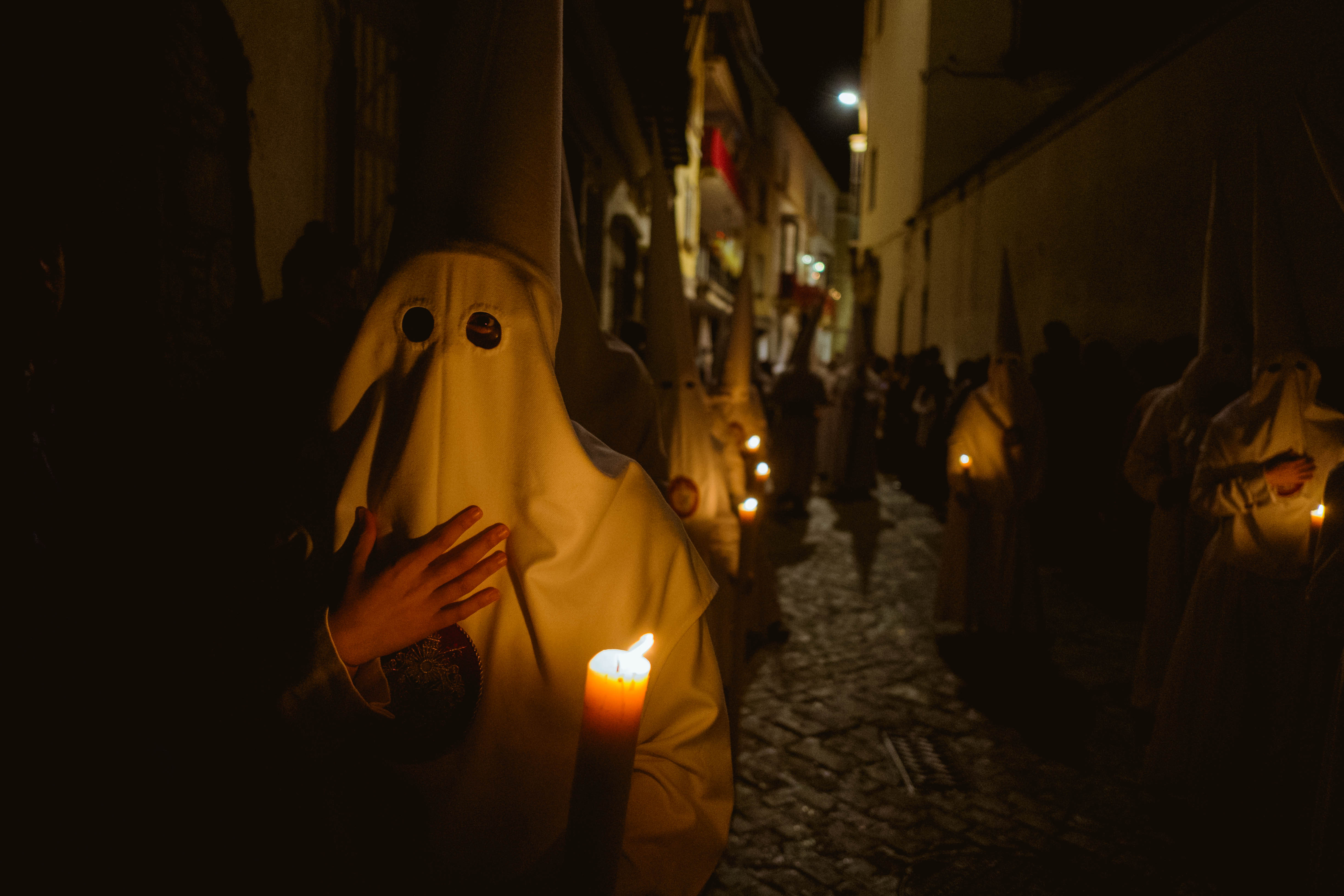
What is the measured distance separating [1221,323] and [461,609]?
4.85 m

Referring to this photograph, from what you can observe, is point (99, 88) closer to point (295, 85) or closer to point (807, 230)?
point (295, 85)

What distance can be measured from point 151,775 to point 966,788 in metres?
3.70

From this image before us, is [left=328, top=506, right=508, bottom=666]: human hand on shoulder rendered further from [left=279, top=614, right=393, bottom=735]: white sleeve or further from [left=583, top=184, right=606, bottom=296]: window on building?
[left=583, top=184, right=606, bottom=296]: window on building

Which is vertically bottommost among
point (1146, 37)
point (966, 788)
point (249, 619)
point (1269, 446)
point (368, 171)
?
point (966, 788)

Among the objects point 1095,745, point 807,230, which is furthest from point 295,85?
point 807,230

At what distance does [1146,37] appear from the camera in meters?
9.79

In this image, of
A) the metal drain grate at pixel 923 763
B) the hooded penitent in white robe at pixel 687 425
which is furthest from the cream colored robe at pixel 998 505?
the hooded penitent in white robe at pixel 687 425

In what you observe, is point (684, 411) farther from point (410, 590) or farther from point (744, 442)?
point (410, 590)

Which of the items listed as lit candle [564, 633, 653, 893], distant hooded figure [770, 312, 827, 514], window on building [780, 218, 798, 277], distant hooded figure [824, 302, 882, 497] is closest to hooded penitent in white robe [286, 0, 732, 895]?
lit candle [564, 633, 653, 893]

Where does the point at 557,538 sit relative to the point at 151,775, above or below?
above

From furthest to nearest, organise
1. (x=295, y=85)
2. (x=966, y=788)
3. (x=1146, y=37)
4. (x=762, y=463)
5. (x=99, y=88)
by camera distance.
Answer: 1. (x=1146, y=37)
2. (x=762, y=463)
3. (x=966, y=788)
4. (x=295, y=85)
5. (x=99, y=88)

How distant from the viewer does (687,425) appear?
176 inches

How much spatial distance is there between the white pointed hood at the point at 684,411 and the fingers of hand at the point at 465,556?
2.88 metres

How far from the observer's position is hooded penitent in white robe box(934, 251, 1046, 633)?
6.38 m
